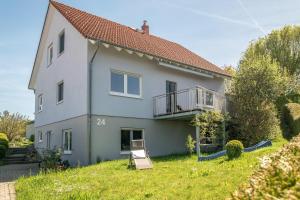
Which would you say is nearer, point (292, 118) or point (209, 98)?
point (292, 118)

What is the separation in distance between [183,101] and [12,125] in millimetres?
25562

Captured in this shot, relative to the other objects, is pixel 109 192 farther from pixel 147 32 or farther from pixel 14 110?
pixel 14 110

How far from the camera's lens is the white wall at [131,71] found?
15.7m

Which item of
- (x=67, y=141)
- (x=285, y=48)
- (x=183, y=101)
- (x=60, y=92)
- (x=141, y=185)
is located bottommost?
(x=141, y=185)

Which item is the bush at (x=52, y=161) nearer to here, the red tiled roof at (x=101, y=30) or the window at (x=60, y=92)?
the window at (x=60, y=92)

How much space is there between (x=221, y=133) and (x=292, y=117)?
419 cm

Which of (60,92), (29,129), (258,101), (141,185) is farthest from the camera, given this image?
(29,129)

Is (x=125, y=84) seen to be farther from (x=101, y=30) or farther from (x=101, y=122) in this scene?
(x=101, y=30)

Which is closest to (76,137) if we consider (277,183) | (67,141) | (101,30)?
(67,141)

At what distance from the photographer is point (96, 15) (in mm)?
21469

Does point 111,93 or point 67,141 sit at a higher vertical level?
point 111,93

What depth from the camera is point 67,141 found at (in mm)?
17875

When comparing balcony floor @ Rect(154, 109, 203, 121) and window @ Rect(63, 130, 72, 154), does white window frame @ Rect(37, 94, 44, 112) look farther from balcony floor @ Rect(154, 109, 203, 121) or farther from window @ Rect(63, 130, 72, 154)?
balcony floor @ Rect(154, 109, 203, 121)

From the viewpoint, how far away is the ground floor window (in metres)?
16.4
